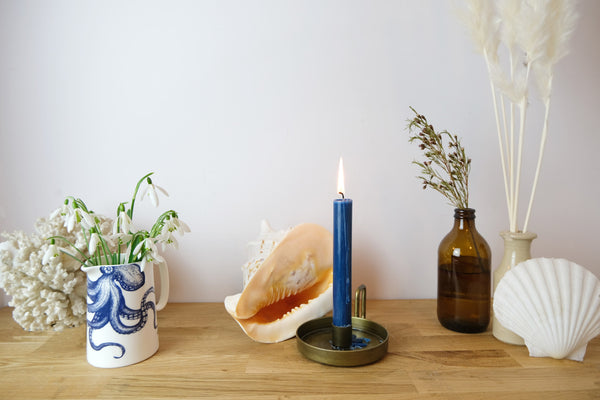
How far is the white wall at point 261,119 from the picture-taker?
830 millimetres

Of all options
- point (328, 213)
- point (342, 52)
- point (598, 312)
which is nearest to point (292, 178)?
point (328, 213)

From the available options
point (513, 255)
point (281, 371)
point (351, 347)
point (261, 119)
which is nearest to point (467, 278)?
point (513, 255)

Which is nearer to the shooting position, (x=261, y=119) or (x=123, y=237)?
(x=123, y=237)

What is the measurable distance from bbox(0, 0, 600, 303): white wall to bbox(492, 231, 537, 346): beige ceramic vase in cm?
20

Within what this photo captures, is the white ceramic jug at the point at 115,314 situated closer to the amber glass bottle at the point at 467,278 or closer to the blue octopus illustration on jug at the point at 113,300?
the blue octopus illustration on jug at the point at 113,300

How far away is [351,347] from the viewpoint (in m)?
0.61

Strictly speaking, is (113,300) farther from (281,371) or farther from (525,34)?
(525,34)

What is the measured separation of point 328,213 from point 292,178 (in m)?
0.10

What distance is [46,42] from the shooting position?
2.70 ft

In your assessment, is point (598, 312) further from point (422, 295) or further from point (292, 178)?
point (292, 178)

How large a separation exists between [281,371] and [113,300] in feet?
0.81

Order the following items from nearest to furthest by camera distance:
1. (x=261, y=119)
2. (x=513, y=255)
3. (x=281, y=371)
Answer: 1. (x=281, y=371)
2. (x=513, y=255)
3. (x=261, y=119)

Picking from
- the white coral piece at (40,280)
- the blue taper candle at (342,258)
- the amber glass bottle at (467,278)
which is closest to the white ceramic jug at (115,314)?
the white coral piece at (40,280)

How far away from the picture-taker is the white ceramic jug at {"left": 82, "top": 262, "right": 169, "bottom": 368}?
0.58 metres
